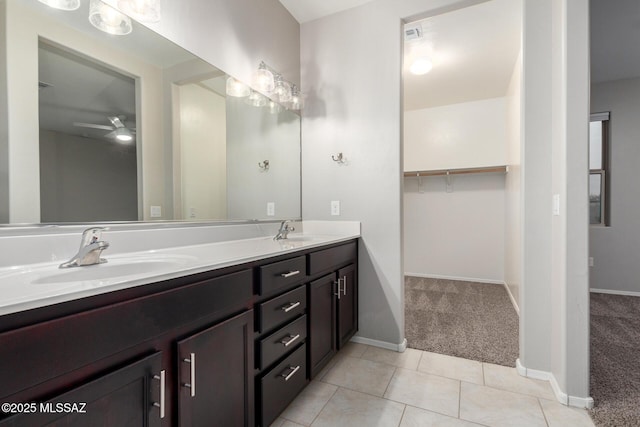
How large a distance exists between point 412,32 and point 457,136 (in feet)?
6.70

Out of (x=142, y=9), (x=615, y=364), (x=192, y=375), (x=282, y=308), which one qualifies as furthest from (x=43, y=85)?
(x=615, y=364)

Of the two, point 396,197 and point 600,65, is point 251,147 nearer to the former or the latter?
point 396,197

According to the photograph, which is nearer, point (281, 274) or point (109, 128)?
point (109, 128)

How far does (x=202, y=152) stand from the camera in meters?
1.71

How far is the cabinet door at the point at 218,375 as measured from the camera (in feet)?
2.97

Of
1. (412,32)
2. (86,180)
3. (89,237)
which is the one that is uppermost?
(412,32)

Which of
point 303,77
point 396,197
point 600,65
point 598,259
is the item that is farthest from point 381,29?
point 598,259

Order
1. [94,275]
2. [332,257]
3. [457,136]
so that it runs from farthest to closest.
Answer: [457,136]
[332,257]
[94,275]

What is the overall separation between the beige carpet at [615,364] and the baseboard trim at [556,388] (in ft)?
0.16

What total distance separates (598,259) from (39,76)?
5.20 meters

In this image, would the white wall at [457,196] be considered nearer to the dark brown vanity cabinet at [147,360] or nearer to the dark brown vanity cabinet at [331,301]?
the dark brown vanity cabinet at [331,301]

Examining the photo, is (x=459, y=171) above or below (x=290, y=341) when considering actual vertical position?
above

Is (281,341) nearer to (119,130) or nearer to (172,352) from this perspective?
(172,352)

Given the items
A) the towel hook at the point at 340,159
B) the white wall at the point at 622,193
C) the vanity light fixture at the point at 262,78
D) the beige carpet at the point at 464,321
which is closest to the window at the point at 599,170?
the white wall at the point at 622,193
